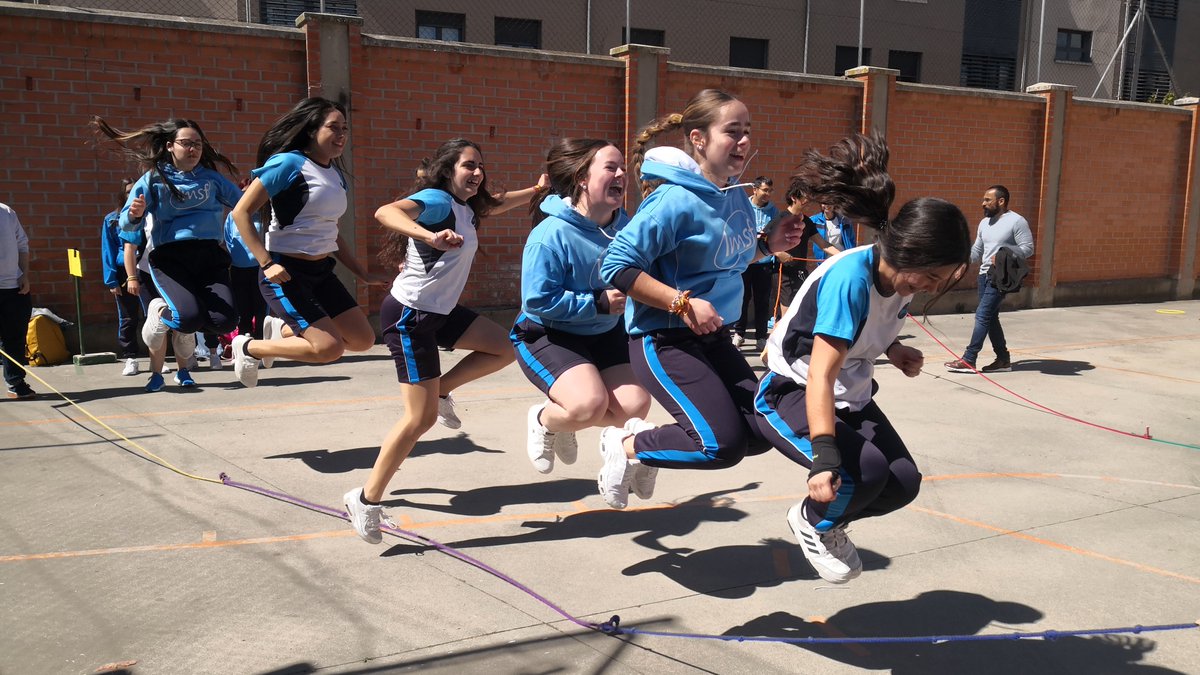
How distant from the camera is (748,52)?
2253cm

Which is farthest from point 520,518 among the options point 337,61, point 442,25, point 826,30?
point 826,30

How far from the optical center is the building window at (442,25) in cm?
1964

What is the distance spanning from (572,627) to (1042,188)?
14735 millimetres

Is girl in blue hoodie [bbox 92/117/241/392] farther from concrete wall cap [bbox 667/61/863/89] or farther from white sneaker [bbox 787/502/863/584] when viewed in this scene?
concrete wall cap [bbox 667/61/863/89]

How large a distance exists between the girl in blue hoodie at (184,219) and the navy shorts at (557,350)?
2897mm

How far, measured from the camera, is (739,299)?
404 centimetres

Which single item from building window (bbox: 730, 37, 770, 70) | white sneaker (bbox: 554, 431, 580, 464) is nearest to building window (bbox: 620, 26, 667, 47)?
building window (bbox: 730, 37, 770, 70)

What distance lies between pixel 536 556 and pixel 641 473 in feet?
2.28

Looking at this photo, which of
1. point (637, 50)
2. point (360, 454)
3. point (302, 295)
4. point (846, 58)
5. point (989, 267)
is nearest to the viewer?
point (302, 295)

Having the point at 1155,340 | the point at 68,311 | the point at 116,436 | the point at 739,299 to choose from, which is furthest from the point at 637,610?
the point at 1155,340

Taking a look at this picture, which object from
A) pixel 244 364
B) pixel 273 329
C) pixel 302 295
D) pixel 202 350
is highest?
pixel 302 295

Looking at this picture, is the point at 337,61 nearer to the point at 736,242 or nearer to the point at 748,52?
the point at 736,242

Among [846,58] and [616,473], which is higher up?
[846,58]

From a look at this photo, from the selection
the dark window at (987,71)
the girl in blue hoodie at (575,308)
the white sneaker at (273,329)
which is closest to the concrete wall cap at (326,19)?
the white sneaker at (273,329)
